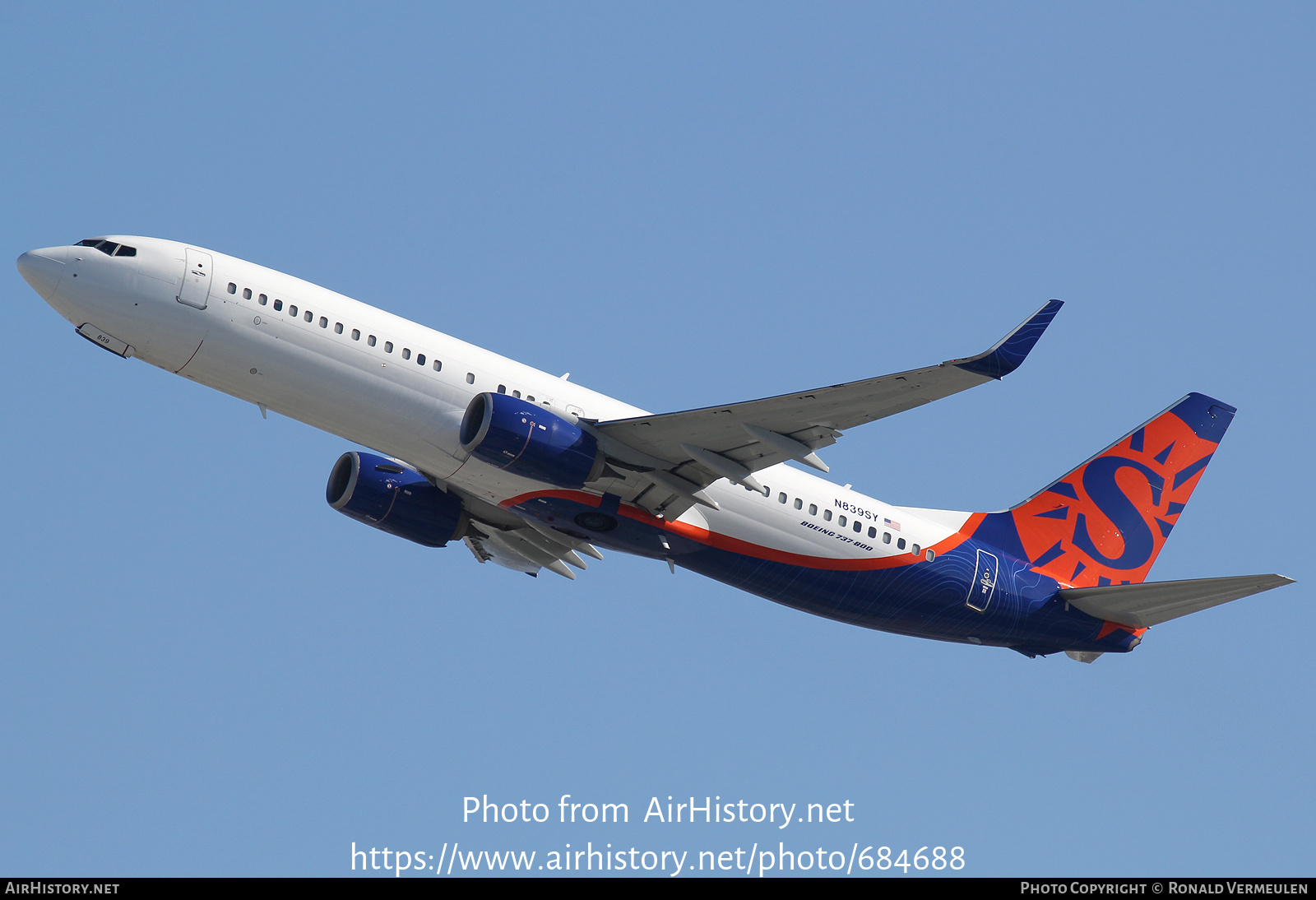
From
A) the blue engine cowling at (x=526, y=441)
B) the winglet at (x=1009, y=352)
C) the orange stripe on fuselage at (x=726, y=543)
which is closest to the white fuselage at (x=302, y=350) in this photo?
the orange stripe on fuselage at (x=726, y=543)

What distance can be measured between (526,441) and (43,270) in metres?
11.5

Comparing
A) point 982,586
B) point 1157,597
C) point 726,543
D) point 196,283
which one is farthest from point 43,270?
point 1157,597

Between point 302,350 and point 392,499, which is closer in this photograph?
point 302,350

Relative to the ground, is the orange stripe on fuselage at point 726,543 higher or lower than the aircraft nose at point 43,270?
lower

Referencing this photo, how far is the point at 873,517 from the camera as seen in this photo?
34719 millimetres

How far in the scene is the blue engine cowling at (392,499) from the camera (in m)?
35.0

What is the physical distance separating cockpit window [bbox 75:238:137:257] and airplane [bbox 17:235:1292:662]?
5 centimetres

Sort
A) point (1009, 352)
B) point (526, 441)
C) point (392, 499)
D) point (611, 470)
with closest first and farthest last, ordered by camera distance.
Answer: point (1009, 352)
point (526, 441)
point (611, 470)
point (392, 499)

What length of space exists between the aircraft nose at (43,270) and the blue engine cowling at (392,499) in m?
8.75

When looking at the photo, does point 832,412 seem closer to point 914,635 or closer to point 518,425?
point 518,425

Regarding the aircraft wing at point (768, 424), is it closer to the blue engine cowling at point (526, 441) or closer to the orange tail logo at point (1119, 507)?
the blue engine cowling at point (526, 441)

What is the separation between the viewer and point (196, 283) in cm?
2997

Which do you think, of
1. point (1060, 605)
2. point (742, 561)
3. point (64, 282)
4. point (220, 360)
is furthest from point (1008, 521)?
point (64, 282)

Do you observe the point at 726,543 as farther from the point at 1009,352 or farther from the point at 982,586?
the point at 1009,352
